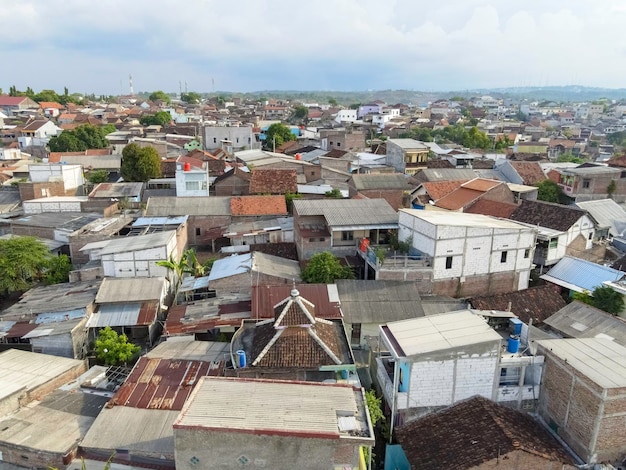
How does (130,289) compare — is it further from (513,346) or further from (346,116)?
(346,116)

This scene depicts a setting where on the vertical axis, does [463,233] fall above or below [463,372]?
above

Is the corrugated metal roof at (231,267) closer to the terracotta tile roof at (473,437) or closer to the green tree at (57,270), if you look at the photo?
the green tree at (57,270)

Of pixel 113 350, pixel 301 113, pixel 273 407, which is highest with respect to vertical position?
pixel 301 113

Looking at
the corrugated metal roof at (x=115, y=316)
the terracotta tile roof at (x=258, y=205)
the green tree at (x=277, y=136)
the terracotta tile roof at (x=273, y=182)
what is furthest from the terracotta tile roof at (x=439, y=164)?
the corrugated metal roof at (x=115, y=316)

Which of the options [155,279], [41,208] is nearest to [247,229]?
[155,279]

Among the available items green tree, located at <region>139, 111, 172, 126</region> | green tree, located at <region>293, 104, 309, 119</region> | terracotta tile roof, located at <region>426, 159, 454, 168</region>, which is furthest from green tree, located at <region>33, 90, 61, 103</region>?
terracotta tile roof, located at <region>426, 159, 454, 168</region>

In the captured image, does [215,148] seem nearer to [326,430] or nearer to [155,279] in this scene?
[155,279]

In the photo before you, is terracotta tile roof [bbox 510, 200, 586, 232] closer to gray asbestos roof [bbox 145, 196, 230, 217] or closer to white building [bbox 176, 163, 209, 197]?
gray asbestos roof [bbox 145, 196, 230, 217]

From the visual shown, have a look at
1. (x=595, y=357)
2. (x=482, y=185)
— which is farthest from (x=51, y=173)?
(x=595, y=357)
